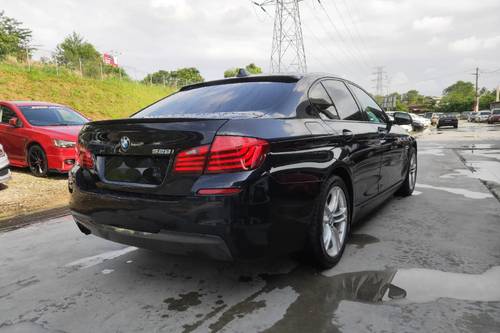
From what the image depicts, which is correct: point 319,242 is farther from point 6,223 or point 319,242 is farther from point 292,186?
point 6,223

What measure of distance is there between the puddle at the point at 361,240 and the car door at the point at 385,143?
0.62 m

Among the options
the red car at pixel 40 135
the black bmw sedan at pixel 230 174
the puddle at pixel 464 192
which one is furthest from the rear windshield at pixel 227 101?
the red car at pixel 40 135

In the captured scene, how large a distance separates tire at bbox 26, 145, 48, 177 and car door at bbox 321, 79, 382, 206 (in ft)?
20.3

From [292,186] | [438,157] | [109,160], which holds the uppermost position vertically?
[109,160]

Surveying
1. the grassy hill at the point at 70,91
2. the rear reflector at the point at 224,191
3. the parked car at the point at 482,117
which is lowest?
the parked car at the point at 482,117

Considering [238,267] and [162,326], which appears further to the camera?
[238,267]

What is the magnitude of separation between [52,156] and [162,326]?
20.7 ft

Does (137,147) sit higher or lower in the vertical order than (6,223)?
higher

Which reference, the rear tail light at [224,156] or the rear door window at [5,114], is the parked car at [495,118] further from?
the rear tail light at [224,156]

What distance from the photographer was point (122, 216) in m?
2.72

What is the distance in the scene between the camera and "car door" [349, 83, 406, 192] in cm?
438

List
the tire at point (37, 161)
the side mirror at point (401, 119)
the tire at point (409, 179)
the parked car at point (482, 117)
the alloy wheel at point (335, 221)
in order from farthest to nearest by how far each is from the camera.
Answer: the parked car at point (482, 117)
the tire at point (37, 161)
the tire at point (409, 179)
the side mirror at point (401, 119)
the alloy wheel at point (335, 221)

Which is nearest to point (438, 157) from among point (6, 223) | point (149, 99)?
point (6, 223)

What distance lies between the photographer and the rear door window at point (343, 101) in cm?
371
